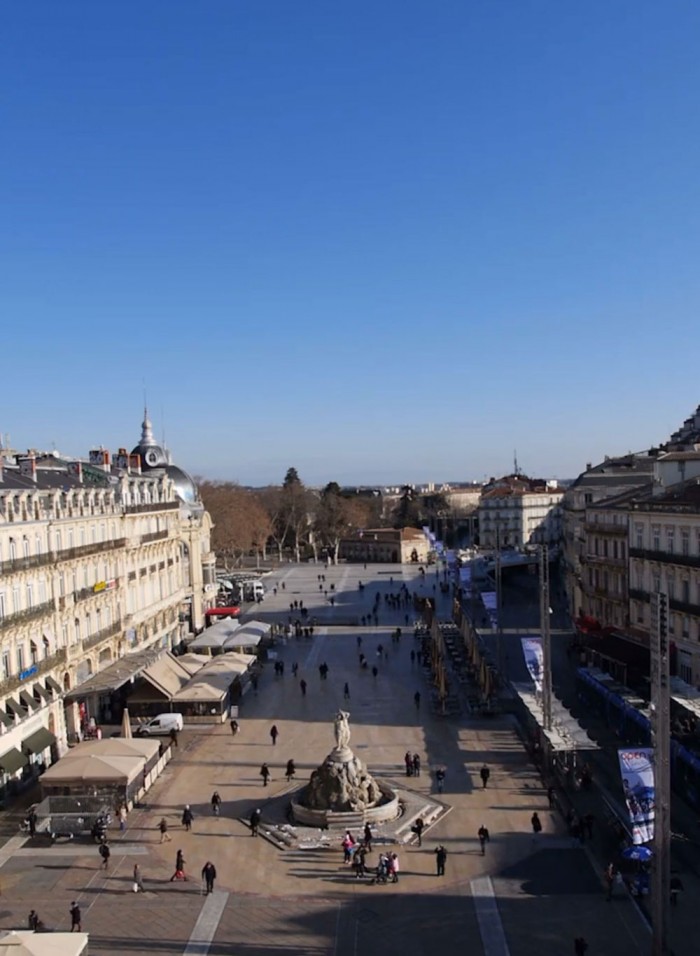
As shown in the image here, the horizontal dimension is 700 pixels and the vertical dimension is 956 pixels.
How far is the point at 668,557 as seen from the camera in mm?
40781

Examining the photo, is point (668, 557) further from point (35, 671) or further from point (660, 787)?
point (35, 671)

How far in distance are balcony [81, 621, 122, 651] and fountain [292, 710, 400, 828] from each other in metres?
15.9

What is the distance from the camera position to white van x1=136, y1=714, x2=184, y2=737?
39.8 m

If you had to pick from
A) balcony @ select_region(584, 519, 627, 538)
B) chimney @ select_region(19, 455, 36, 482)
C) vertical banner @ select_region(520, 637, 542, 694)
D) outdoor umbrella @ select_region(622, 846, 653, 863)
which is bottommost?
outdoor umbrella @ select_region(622, 846, 653, 863)

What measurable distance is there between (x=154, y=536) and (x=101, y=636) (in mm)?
12196

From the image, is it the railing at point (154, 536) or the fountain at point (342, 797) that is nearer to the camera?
the fountain at point (342, 797)

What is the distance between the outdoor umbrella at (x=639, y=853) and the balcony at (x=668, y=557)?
56.0 ft

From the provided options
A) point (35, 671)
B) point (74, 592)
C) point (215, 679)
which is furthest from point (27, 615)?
point (215, 679)

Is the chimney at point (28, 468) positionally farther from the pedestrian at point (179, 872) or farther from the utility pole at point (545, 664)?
the utility pole at point (545, 664)

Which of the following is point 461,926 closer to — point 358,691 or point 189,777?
point 189,777

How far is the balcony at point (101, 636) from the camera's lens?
4191 cm

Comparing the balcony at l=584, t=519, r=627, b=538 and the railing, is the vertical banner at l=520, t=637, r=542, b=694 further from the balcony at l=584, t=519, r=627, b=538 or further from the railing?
the railing

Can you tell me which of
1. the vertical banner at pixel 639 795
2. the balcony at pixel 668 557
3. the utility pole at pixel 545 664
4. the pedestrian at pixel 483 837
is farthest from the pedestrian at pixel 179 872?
the balcony at pixel 668 557

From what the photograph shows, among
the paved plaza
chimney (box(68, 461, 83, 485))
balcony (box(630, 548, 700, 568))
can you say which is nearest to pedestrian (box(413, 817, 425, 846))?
the paved plaza
